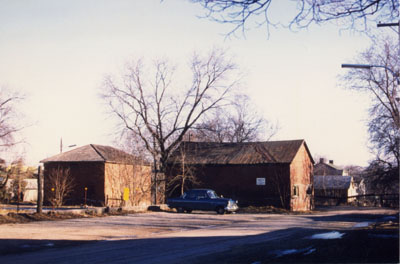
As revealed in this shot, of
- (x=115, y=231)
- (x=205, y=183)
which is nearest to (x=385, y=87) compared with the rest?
(x=205, y=183)

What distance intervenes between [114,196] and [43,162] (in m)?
7.62

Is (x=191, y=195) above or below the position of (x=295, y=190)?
below

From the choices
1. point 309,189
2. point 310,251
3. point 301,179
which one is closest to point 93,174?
point 301,179

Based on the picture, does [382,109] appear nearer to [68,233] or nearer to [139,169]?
[139,169]

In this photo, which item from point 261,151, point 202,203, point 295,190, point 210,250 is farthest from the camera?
point 261,151

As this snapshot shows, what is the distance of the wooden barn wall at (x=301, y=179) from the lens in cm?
4106

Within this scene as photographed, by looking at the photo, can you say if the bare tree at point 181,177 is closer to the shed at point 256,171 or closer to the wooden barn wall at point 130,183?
the shed at point 256,171

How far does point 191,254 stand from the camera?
1195 cm

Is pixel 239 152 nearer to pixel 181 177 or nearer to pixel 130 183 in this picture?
pixel 181 177

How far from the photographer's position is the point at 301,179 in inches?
1729

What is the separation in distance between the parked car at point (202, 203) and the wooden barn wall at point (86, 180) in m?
11.4

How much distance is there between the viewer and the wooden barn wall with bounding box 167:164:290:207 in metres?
40.6

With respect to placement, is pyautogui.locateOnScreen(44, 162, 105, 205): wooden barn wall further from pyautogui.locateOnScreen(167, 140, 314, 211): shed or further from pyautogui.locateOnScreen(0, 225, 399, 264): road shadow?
pyautogui.locateOnScreen(0, 225, 399, 264): road shadow

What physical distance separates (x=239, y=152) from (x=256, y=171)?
11.8 feet
